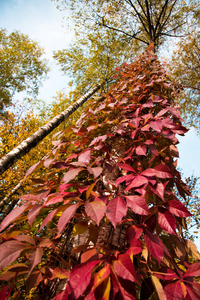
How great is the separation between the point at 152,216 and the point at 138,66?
2203 millimetres

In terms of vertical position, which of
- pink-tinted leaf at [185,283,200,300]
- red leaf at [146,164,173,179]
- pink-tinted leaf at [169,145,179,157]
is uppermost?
pink-tinted leaf at [169,145,179,157]

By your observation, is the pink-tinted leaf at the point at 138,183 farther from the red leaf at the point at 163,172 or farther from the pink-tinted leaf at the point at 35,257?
the pink-tinted leaf at the point at 35,257

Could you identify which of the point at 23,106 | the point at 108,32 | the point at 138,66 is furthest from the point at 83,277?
the point at 23,106

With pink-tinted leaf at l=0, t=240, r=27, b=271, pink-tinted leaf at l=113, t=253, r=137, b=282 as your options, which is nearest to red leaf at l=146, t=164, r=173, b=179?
pink-tinted leaf at l=113, t=253, r=137, b=282

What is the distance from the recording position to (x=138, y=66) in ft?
7.17

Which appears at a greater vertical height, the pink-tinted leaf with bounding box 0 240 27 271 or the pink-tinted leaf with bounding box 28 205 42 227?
the pink-tinted leaf with bounding box 28 205 42 227

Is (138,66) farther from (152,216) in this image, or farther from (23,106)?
(23,106)

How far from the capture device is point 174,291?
1.54 ft

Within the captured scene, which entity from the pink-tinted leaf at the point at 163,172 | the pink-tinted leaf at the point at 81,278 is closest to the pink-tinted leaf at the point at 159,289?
the pink-tinted leaf at the point at 81,278

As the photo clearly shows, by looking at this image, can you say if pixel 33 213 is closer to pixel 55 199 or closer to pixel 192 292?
pixel 55 199

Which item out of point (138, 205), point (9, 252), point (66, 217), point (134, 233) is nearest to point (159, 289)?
point (134, 233)

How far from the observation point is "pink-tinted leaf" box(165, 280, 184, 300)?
0.46 m

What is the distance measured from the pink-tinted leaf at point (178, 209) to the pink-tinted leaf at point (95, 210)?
28cm

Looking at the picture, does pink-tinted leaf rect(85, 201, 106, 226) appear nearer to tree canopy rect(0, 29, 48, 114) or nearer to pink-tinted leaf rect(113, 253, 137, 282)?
pink-tinted leaf rect(113, 253, 137, 282)
